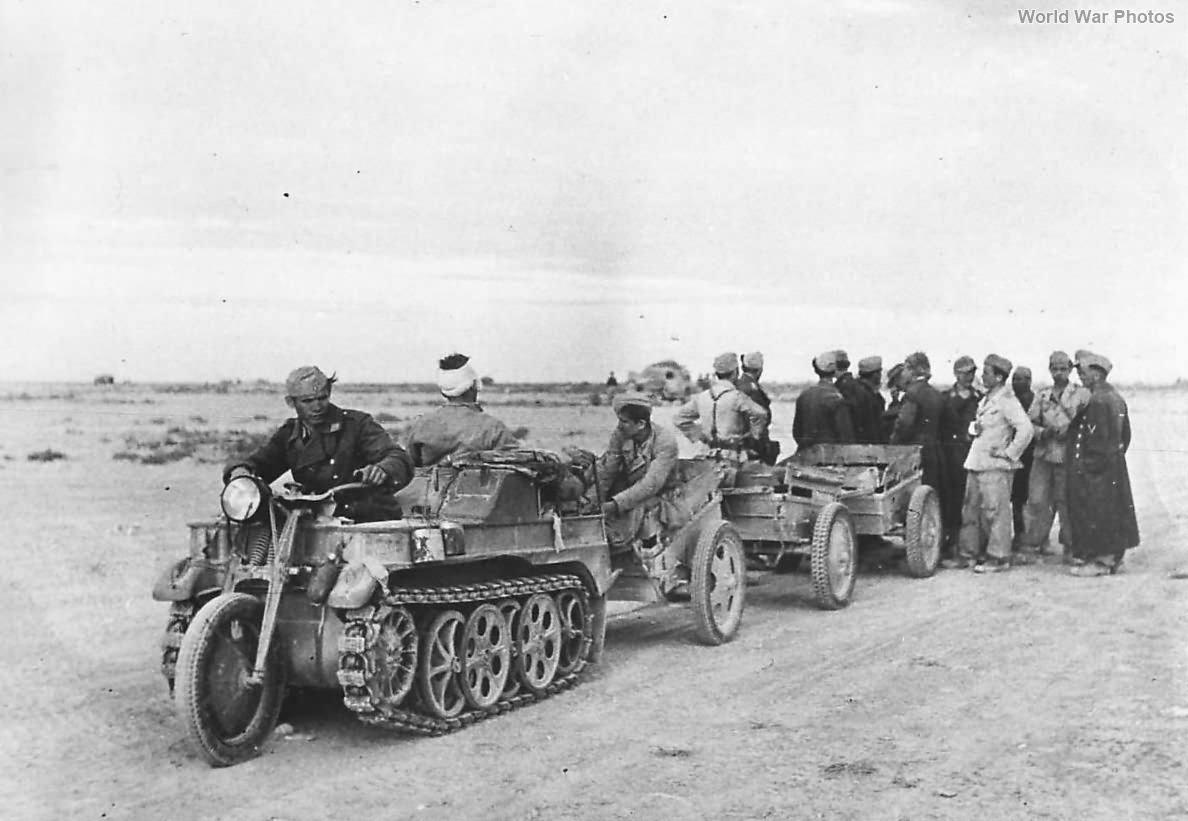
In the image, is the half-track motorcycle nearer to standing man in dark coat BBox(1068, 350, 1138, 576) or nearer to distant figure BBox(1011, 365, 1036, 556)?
standing man in dark coat BBox(1068, 350, 1138, 576)

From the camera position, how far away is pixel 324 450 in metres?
7.58

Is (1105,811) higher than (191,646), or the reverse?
(191,646)

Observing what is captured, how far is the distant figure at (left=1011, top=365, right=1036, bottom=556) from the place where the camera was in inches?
554

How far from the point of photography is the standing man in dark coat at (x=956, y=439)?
14.0 m

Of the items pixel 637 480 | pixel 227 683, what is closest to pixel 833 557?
pixel 637 480

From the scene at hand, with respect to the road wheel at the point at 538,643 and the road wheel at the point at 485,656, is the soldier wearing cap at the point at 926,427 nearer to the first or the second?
the road wheel at the point at 538,643

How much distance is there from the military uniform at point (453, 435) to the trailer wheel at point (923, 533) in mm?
5759

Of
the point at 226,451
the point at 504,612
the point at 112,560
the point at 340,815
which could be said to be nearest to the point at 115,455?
the point at 226,451

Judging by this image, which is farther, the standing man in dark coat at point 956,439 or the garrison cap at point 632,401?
the standing man in dark coat at point 956,439

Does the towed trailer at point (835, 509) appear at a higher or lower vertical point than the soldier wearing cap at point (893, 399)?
lower

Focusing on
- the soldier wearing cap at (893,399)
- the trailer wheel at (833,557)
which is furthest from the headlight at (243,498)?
the soldier wearing cap at (893,399)

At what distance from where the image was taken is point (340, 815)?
5766 millimetres

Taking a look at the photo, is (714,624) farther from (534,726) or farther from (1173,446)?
(1173,446)

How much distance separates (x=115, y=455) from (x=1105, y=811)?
23.3 metres
